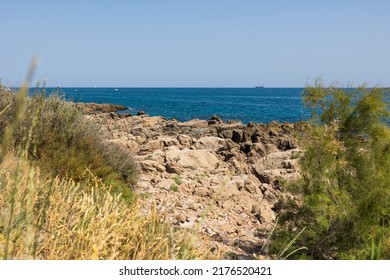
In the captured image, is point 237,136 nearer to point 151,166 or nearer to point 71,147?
point 151,166

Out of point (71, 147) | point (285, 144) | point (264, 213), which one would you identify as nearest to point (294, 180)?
point (264, 213)

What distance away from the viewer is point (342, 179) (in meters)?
11.1

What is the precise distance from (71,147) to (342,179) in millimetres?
5941

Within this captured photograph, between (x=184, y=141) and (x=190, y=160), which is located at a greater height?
(x=184, y=141)

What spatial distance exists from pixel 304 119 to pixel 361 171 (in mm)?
1901

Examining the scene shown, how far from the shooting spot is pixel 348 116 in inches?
457

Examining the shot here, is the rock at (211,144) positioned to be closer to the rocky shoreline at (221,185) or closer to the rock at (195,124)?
the rocky shoreline at (221,185)

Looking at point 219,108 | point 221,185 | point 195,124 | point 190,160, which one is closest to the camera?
point 221,185

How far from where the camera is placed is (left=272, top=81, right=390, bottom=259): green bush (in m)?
10.4

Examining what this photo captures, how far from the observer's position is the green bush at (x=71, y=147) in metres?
10.4

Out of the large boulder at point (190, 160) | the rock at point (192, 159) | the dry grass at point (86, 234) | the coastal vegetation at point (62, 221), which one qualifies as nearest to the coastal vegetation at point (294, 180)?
the coastal vegetation at point (62, 221)

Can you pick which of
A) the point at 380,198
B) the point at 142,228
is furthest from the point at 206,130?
the point at 142,228

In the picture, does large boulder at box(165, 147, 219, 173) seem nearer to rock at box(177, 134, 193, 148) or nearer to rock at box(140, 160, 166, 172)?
rock at box(140, 160, 166, 172)
